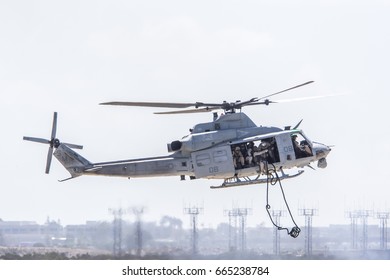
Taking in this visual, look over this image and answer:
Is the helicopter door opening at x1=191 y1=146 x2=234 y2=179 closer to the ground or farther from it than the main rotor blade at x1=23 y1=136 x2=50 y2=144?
closer to the ground

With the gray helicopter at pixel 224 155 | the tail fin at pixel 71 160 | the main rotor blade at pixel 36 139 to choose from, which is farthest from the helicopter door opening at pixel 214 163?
the main rotor blade at pixel 36 139

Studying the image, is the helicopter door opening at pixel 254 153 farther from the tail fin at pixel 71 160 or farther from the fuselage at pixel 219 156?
the tail fin at pixel 71 160

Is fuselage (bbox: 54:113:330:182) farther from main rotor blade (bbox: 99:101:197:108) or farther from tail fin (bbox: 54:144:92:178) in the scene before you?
main rotor blade (bbox: 99:101:197:108)

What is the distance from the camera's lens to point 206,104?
42906 mm

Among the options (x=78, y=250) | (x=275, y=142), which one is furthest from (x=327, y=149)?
(x=78, y=250)

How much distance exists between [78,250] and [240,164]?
21.1 metres

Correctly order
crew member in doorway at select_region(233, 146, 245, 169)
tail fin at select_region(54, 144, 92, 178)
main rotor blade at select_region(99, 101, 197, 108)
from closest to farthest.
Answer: main rotor blade at select_region(99, 101, 197, 108), crew member in doorway at select_region(233, 146, 245, 169), tail fin at select_region(54, 144, 92, 178)

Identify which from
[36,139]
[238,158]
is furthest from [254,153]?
[36,139]

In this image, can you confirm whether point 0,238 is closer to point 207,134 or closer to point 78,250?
point 78,250

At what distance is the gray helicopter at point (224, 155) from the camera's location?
4244 cm

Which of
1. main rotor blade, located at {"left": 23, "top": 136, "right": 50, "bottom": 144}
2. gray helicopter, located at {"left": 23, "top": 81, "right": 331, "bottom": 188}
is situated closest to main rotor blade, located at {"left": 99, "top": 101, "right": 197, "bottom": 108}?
gray helicopter, located at {"left": 23, "top": 81, "right": 331, "bottom": 188}

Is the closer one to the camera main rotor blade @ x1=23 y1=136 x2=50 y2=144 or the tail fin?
main rotor blade @ x1=23 y1=136 x2=50 y2=144

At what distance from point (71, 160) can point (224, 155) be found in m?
5.17

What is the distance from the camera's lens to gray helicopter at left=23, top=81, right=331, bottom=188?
4244cm
